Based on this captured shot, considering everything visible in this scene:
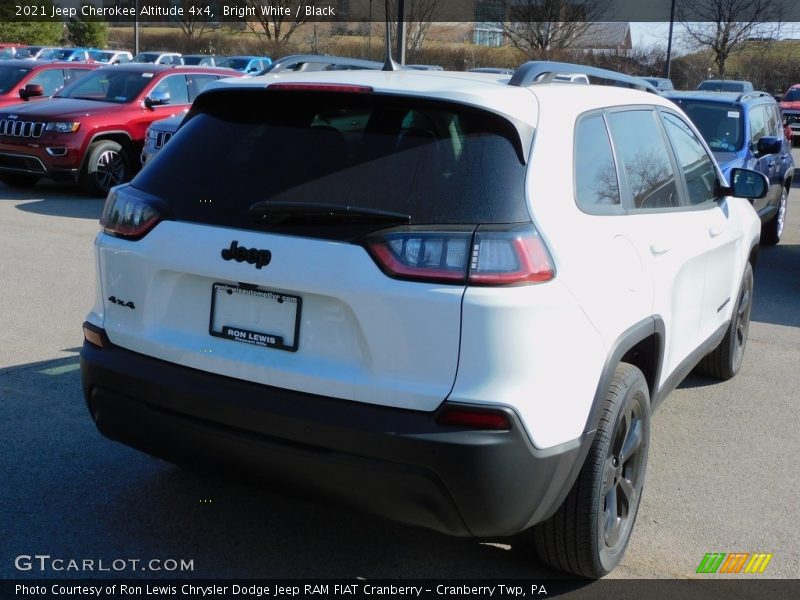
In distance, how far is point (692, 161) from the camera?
189 inches

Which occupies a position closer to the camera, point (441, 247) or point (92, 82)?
point (441, 247)

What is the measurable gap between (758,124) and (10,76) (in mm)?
11950

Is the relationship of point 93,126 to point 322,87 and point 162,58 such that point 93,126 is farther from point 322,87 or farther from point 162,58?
point 162,58

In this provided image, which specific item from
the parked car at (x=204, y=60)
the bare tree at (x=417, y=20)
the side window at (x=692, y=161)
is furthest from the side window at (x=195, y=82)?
the bare tree at (x=417, y=20)

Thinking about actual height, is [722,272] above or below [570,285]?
below

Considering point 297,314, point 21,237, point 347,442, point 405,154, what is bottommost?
point 21,237

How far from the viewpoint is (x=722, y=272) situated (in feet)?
16.5

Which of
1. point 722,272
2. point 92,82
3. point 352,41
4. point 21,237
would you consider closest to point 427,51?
point 352,41

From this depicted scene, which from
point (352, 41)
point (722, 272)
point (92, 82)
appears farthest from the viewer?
point (352, 41)

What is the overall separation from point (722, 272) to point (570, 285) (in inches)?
87.3

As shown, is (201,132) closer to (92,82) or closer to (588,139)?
(588,139)

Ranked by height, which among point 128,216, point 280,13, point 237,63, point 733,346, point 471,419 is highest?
point 280,13

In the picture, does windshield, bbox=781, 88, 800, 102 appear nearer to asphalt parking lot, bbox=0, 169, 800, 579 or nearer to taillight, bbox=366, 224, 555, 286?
asphalt parking lot, bbox=0, 169, 800, 579

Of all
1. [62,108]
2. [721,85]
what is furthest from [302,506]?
[721,85]
